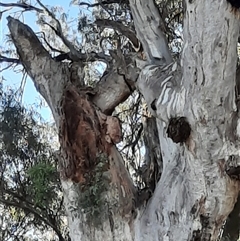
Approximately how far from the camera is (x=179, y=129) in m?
3.69

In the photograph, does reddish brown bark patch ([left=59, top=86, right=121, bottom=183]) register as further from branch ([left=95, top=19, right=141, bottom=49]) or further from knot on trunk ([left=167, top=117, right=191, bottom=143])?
branch ([left=95, top=19, right=141, bottom=49])

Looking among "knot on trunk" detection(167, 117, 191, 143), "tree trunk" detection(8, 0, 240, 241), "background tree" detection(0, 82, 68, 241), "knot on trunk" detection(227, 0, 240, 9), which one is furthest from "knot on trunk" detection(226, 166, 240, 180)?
"background tree" detection(0, 82, 68, 241)

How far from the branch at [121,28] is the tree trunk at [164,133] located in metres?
0.69

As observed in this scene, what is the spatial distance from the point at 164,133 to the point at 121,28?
1.92 m

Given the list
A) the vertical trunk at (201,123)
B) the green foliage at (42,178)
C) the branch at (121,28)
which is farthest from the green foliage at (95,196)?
the branch at (121,28)

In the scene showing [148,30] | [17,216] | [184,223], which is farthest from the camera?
[17,216]

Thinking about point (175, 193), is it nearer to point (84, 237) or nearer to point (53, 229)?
point (84, 237)

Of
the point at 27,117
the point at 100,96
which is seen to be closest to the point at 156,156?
the point at 100,96

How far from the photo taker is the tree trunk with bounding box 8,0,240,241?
12.0 ft

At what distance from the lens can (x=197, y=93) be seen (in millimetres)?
3674

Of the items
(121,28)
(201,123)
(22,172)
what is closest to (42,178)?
(121,28)

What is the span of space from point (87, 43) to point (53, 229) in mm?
2463

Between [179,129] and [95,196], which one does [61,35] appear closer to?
[95,196]

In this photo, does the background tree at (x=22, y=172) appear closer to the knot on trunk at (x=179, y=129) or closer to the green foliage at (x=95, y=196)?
the green foliage at (x=95, y=196)
